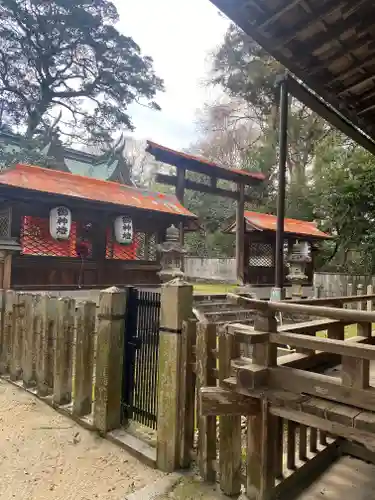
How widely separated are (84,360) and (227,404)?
5.92 feet

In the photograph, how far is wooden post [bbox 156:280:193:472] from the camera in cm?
284

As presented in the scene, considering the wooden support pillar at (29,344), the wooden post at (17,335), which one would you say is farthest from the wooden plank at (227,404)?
the wooden post at (17,335)

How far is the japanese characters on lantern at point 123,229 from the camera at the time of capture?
36.2 ft

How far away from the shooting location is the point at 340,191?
1633 centimetres

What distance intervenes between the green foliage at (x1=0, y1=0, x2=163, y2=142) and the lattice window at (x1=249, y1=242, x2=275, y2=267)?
454 inches

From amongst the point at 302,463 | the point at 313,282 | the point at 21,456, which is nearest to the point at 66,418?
the point at 21,456

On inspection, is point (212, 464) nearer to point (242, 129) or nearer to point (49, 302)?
point (49, 302)

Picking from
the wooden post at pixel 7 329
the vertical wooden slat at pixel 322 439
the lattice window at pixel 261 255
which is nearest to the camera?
the vertical wooden slat at pixel 322 439

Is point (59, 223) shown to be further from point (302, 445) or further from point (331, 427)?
point (331, 427)

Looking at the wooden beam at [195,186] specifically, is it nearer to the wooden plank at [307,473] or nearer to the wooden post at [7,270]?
the wooden post at [7,270]

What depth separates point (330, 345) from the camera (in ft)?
6.99

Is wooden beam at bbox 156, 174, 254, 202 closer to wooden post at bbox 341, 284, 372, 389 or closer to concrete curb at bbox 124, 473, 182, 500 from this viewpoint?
concrete curb at bbox 124, 473, 182, 500

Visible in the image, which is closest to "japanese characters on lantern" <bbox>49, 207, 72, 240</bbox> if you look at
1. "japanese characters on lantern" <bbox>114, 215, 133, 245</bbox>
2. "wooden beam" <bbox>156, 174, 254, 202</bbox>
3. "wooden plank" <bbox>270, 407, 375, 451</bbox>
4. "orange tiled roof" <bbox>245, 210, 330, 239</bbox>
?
"japanese characters on lantern" <bbox>114, 215, 133, 245</bbox>

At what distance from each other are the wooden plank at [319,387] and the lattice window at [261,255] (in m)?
13.9
